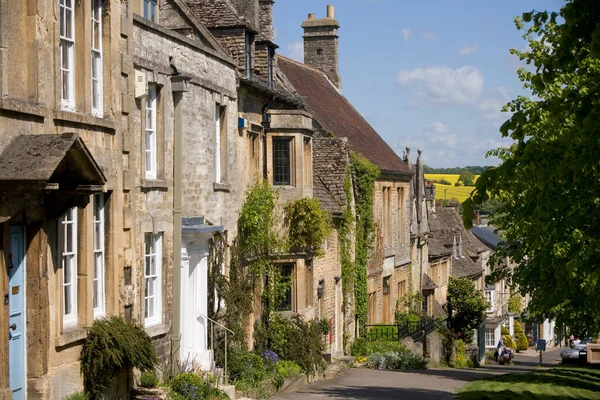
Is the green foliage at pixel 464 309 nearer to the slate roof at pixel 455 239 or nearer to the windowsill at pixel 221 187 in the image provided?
the slate roof at pixel 455 239

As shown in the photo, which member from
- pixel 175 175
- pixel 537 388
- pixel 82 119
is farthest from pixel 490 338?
pixel 82 119

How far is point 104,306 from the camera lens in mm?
13992

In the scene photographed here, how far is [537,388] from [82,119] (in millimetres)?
15442

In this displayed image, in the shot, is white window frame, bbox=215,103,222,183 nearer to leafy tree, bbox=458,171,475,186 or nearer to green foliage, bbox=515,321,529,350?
green foliage, bbox=515,321,529,350

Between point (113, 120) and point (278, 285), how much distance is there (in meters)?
11.1

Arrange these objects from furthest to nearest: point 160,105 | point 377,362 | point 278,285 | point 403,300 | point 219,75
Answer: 1. point 403,300
2. point 377,362
3. point 278,285
4. point 219,75
5. point 160,105

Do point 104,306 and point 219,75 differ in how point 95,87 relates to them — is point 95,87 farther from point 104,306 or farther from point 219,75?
point 219,75

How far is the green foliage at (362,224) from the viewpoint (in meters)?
34.1

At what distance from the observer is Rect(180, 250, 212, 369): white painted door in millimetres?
18531

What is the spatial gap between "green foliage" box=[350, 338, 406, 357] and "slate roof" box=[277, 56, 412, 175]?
748 cm

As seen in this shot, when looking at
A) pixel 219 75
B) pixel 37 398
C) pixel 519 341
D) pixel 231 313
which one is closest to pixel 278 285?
pixel 231 313

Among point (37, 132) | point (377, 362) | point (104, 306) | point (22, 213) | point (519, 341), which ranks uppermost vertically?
point (37, 132)

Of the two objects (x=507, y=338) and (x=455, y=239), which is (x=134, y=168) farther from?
(x=507, y=338)

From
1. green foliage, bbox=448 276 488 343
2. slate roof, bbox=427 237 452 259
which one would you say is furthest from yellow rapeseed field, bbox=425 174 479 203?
green foliage, bbox=448 276 488 343
